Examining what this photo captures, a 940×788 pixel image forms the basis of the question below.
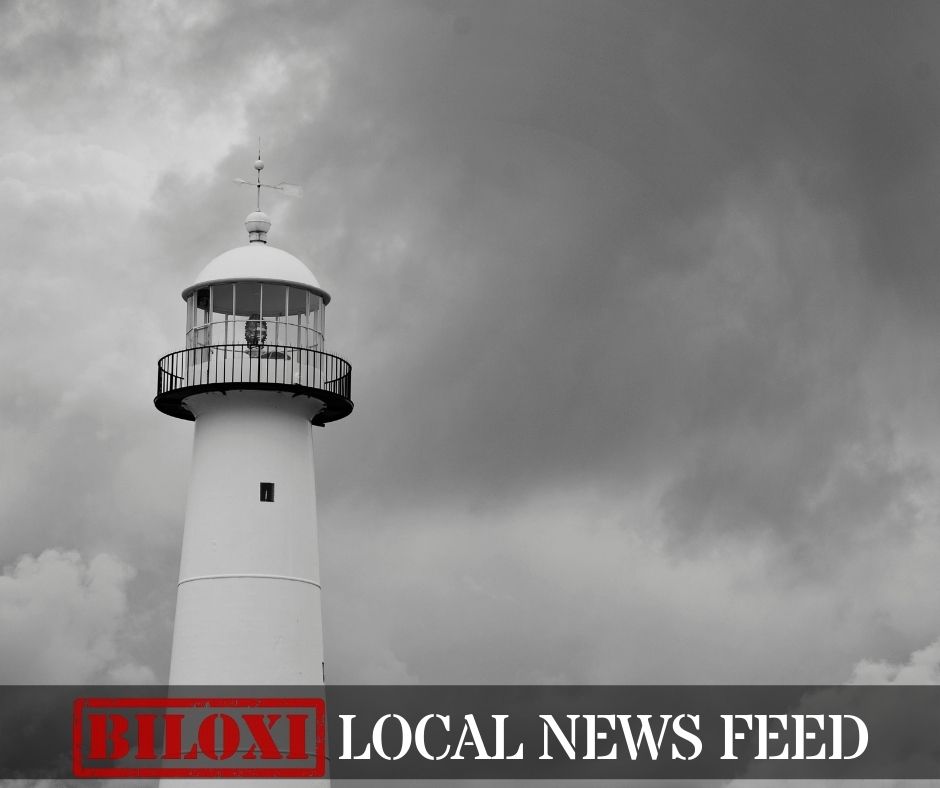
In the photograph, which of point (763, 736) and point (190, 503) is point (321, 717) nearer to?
point (190, 503)

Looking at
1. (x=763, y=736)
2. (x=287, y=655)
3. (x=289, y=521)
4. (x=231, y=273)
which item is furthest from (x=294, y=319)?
(x=763, y=736)

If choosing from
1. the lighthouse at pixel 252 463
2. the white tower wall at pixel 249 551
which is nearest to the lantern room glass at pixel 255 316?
the lighthouse at pixel 252 463

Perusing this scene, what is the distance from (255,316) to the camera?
46.8 metres

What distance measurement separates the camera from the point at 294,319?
46750mm

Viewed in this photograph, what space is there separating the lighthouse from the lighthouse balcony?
0.02m

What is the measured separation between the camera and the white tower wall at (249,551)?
1742 inches

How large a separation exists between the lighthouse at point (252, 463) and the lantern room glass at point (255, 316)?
0.07 ft

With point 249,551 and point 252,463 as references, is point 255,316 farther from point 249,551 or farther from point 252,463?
point 249,551

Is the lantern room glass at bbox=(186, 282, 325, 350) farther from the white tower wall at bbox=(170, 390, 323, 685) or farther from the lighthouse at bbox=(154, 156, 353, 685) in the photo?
the white tower wall at bbox=(170, 390, 323, 685)

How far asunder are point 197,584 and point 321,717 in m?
3.90

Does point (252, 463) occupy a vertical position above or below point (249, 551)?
above

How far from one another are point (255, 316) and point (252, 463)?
11.6ft

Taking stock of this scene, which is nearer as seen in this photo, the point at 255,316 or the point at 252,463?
the point at 252,463

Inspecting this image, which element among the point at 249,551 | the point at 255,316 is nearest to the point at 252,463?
the point at 249,551
